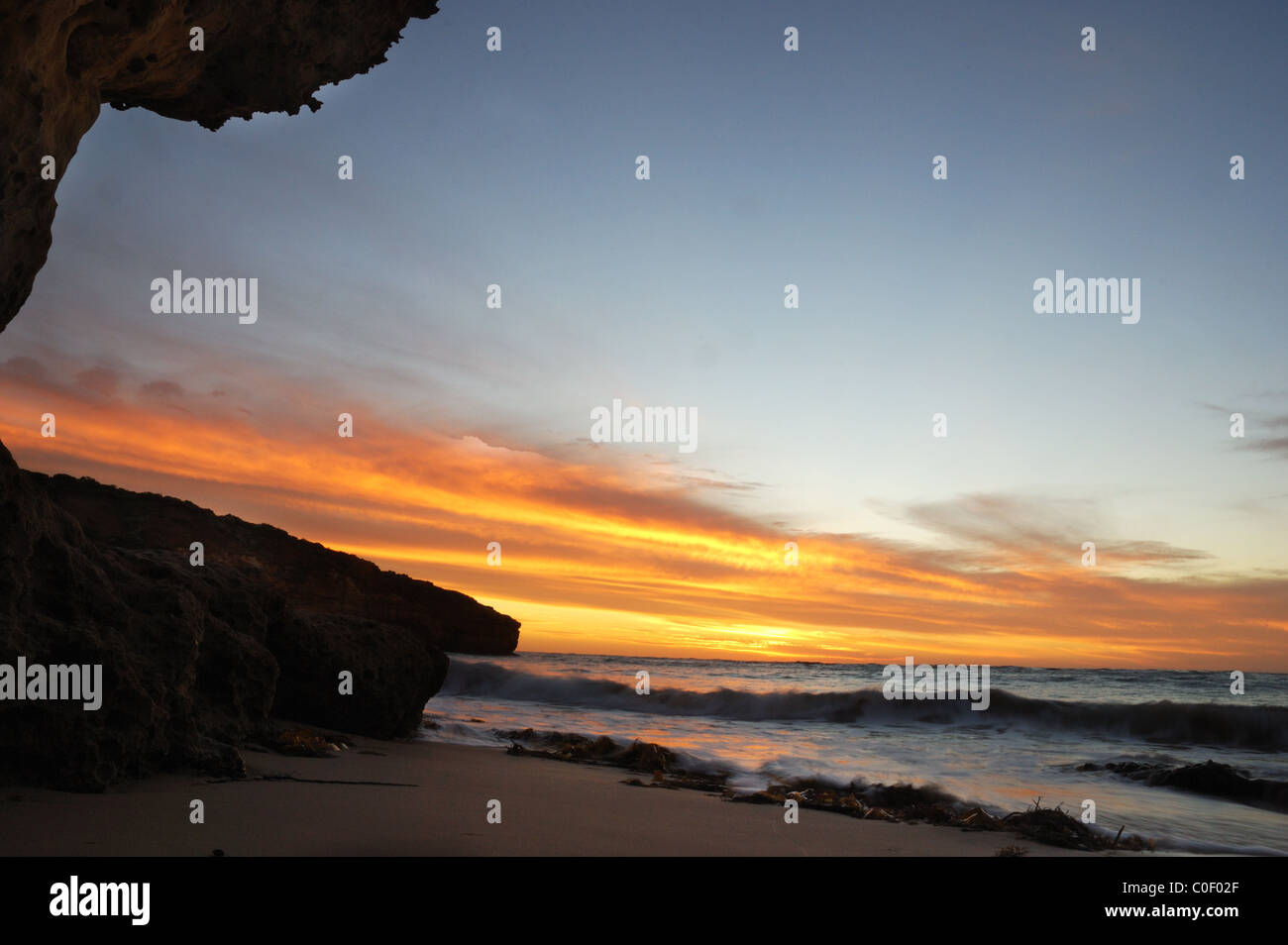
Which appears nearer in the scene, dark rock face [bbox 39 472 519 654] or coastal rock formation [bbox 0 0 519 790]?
coastal rock formation [bbox 0 0 519 790]

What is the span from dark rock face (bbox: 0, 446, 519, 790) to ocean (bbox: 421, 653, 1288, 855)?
5.86 ft

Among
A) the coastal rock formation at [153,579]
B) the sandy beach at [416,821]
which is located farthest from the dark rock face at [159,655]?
the sandy beach at [416,821]

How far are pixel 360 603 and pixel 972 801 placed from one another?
3595 centimetres

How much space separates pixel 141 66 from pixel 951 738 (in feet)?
52.1

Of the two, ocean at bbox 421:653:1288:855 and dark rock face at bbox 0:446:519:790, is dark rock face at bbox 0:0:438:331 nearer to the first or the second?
dark rock face at bbox 0:446:519:790

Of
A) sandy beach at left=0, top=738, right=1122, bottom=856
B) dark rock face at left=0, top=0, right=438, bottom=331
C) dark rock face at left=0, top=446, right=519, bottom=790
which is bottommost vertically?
sandy beach at left=0, top=738, right=1122, bottom=856

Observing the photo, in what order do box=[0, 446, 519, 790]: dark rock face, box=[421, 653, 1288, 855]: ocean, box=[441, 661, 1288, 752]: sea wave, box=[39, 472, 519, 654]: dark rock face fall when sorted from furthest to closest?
box=[39, 472, 519, 654]: dark rock face, box=[441, 661, 1288, 752]: sea wave, box=[421, 653, 1288, 855]: ocean, box=[0, 446, 519, 790]: dark rock face

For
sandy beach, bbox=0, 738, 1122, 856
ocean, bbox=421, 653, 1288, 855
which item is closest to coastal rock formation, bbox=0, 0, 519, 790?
sandy beach, bbox=0, 738, 1122, 856

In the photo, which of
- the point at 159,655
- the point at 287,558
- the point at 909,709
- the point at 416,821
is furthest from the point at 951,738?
the point at 287,558

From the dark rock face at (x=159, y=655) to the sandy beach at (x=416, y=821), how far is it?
0.23 m

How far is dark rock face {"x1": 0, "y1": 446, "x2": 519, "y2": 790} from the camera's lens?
4.21 metres

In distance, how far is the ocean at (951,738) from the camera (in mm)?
7906
